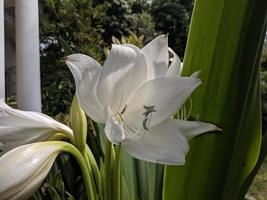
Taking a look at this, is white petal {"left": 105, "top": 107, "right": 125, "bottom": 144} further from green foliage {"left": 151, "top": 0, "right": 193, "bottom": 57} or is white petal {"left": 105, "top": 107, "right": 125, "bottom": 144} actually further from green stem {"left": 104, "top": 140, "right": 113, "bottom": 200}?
green foliage {"left": 151, "top": 0, "right": 193, "bottom": 57}

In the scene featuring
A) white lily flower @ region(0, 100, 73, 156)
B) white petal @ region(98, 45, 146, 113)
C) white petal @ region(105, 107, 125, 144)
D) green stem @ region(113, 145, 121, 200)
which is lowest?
green stem @ region(113, 145, 121, 200)

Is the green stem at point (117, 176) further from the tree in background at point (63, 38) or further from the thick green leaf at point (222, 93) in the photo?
the tree in background at point (63, 38)

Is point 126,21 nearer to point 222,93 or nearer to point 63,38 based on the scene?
point 63,38

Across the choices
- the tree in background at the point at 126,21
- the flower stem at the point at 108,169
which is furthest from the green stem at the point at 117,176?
the tree in background at the point at 126,21

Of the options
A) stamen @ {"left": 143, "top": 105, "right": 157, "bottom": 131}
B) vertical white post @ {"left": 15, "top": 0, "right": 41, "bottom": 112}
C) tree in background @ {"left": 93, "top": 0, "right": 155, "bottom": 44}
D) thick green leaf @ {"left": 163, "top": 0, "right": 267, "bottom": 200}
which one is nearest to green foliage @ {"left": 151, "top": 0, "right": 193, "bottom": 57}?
tree in background @ {"left": 93, "top": 0, "right": 155, "bottom": 44}

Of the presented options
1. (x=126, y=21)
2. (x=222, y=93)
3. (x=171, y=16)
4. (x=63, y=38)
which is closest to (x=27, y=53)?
(x=222, y=93)

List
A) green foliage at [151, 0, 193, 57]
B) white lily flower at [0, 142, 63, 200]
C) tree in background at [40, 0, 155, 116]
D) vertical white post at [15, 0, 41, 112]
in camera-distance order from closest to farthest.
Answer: white lily flower at [0, 142, 63, 200]
vertical white post at [15, 0, 41, 112]
tree in background at [40, 0, 155, 116]
green foliage at [151, 0, 193, 57]
